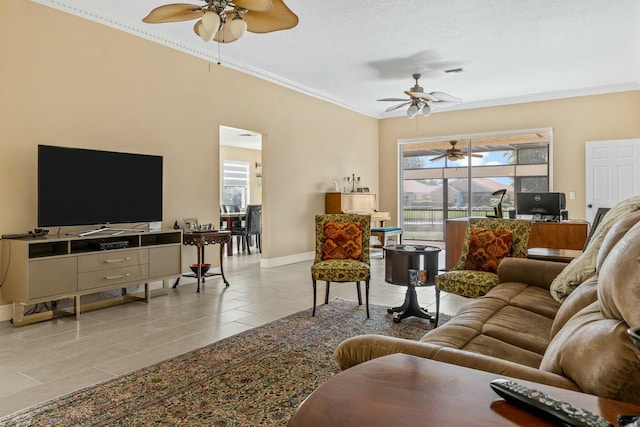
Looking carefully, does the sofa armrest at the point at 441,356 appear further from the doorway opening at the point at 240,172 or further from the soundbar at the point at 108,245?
the doorway opening at the point at 240,172

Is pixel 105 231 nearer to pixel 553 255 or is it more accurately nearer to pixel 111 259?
pixel 111 259

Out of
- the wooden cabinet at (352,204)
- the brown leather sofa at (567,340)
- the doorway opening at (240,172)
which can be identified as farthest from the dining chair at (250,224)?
the brown leather sofa at (567,340)

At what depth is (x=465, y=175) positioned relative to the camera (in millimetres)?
9172

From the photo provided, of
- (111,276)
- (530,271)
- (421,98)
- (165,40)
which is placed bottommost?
(111,276)

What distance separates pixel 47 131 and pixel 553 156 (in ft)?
25.9

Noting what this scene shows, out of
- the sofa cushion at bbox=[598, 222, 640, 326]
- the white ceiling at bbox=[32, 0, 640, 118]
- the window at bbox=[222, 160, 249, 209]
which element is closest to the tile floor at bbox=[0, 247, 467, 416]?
the sofa cushion at bbox=[598, 222, 640, 326]

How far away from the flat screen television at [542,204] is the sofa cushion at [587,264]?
3.55 m

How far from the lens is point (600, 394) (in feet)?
3.21

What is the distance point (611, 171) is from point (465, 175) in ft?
8.82

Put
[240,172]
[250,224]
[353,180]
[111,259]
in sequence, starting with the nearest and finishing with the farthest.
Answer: [111,259], [250,224], [353,180], [240,172]

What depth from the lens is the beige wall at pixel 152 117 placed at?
3883 mm

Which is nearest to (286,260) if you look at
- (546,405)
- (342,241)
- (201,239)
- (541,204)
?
(201,239)

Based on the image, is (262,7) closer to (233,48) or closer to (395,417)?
(395,417)

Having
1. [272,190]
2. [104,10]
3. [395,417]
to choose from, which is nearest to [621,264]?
[395,417]
